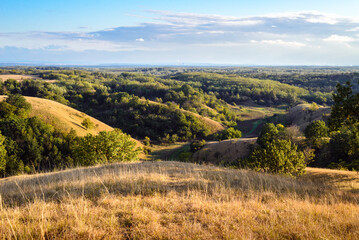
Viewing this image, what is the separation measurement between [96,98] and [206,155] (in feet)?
229

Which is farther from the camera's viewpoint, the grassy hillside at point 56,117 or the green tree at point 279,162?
the grassy hillside at point 56,117

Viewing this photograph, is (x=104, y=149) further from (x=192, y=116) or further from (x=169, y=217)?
(x=192, y=116)

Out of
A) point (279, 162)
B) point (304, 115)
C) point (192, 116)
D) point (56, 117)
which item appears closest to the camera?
point (279, 162)

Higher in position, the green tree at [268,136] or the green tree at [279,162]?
the green tree at [279,162]

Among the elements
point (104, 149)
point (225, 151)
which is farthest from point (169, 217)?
point (225, 151)

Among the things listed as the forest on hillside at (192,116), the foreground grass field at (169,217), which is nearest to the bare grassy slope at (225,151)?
the forest on hillside at (192,116)

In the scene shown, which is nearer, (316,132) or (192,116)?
(316,132)

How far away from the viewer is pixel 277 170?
15312 mm

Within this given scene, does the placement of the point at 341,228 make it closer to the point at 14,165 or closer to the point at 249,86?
the point at 14,165

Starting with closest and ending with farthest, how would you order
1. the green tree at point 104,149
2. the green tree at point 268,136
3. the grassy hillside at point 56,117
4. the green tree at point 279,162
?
the green tree at point 279,162 → the green tree at point 104,149 → the green tree at point 268,136 → the grassy hillside at point 56,117

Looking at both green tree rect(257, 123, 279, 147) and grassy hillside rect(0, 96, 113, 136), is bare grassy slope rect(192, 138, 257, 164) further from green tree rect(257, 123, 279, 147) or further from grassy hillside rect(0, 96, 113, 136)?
grassy hillside rect(0, 96, 113, 136)

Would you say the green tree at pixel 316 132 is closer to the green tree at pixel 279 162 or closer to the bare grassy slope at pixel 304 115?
the green tree at pixel 279 162

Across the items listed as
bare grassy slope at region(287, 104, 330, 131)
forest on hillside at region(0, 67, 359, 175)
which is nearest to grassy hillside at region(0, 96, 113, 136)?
forest on hillside at region(0, 67, 359, 175)

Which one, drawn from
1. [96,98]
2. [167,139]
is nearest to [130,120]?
[167,139]
